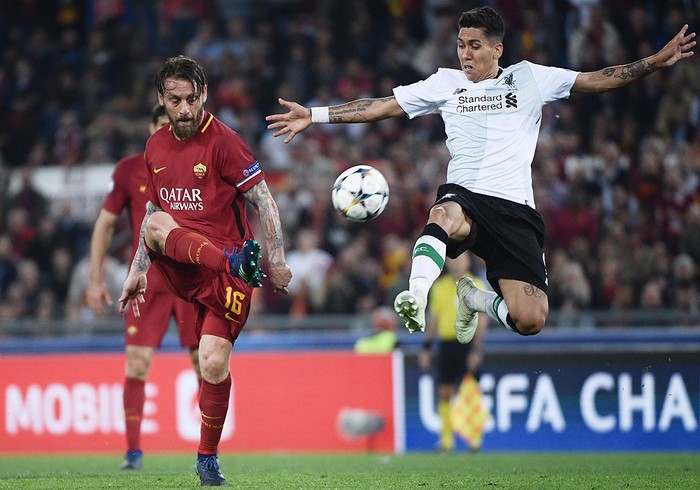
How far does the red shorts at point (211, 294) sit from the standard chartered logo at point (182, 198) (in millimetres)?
310

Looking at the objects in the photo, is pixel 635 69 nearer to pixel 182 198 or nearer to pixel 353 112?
pixel 353 112

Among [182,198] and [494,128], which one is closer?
[182,198]

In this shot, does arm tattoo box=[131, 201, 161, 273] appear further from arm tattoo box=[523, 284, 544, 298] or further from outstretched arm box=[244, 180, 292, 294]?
arm tattoo box=[523, 284, 544, 298]

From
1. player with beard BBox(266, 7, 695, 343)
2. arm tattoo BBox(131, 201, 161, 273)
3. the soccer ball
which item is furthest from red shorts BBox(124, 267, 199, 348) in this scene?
player with beard BBox(266, 7, 695, 343)

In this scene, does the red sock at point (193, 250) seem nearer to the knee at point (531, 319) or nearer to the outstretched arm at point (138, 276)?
the outstretched arm at point (138, 276)

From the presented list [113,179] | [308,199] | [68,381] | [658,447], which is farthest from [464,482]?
[308,199]

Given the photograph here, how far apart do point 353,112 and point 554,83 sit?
1227 mm

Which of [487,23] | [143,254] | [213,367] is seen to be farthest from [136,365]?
[487,23]

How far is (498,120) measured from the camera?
23.5ft

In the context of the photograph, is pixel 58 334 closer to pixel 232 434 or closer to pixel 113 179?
pixel 232 434

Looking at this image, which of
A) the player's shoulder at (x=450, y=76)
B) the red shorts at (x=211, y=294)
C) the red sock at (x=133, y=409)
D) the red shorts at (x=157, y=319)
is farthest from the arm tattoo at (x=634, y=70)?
the red sock at (x=133, y=409)

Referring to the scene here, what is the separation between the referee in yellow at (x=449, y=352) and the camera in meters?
12.3

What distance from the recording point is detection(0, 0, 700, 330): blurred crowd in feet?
45.0

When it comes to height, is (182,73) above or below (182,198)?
above
